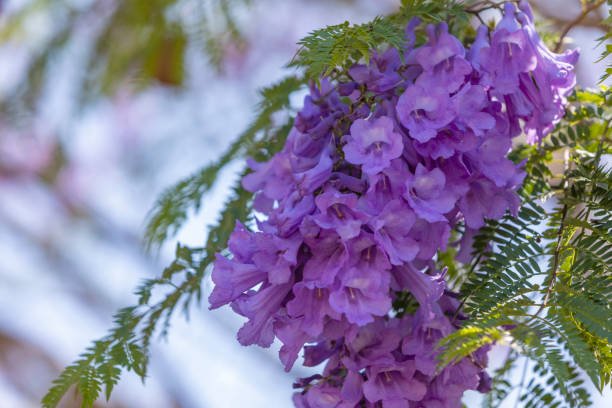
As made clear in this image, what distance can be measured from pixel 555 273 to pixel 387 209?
19 centimetres

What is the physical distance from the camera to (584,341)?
767 mm

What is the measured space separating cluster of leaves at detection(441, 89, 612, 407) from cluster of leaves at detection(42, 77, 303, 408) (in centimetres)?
32

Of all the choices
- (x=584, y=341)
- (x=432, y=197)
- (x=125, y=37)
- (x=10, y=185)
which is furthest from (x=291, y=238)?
(x=10, y=185)

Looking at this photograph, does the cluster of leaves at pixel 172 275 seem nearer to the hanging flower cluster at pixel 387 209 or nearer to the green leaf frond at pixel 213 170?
the green leaf frond at pixel 213 170

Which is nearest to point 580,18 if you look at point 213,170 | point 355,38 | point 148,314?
point 355,38

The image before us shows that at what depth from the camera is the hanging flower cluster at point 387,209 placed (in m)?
0.77

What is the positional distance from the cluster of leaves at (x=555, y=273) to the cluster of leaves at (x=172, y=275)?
12.5 inches

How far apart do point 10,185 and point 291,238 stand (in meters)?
5.26

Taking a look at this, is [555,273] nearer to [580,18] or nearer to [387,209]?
[387,209]

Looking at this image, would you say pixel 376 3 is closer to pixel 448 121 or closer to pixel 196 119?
pixel 196 119

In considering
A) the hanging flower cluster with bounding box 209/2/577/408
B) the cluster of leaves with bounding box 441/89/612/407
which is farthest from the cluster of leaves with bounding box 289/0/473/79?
the cluster of leaves with bounding box 441/89/612/407

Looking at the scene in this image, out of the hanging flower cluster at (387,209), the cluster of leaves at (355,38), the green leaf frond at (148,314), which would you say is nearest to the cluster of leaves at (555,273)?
the hanging flower cluster at (387,209)

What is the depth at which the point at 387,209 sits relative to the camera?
0.78 metres

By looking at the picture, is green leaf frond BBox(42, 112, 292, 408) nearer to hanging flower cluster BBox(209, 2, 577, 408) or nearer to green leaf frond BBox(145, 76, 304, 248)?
green leaf frond BBox(145, 76, 304, 248)
